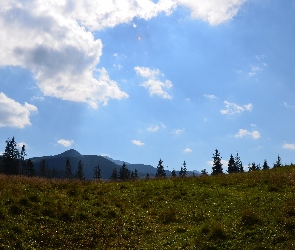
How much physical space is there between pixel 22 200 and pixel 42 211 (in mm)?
1451

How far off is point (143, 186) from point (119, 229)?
342 inches

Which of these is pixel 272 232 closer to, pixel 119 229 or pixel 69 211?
pixel 119 229

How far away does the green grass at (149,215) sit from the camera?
13695 mm

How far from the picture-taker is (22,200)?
55.3ft

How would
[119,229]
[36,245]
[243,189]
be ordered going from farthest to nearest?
[243,189] < [119,229] < [36,245]

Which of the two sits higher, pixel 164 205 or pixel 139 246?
pixel 164 205

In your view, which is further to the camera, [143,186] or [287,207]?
[143,186]

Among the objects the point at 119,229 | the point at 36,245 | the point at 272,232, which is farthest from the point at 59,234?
the point at 272,232

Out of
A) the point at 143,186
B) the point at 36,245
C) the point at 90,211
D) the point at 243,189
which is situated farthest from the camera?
the point at 143,186

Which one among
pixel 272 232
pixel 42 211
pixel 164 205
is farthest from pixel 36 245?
pixel 272 232

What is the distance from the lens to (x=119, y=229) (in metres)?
16.0

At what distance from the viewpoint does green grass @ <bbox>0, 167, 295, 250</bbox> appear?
539 inches

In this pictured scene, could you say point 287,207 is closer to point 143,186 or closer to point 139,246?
point 139,246

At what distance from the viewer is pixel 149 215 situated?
18.4m
